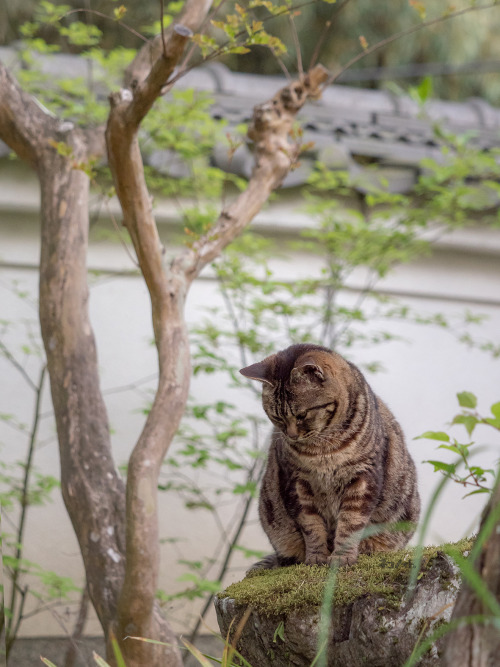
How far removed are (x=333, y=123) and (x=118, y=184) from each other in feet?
6.49

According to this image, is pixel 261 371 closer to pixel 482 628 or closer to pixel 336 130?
pixel 482 628

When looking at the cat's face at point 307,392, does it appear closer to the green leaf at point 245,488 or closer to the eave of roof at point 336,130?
the green leaf at point 245,488

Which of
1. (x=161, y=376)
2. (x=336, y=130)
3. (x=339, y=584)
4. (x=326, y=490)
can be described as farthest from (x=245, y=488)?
(x=336, y=130)

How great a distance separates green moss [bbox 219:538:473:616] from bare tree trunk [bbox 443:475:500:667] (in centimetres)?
54

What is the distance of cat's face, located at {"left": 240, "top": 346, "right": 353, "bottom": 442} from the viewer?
4.94 ft

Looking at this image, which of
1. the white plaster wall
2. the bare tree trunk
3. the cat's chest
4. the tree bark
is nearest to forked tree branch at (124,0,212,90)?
the tree bark

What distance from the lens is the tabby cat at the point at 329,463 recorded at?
147cm

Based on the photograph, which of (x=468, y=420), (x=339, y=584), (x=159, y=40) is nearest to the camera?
(x=468, y=420)

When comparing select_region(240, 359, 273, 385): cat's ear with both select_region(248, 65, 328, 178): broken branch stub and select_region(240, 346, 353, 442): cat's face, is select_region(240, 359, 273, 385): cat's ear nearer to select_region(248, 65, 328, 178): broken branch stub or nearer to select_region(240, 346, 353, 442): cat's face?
select_region(240, 346, 353, 442): cat's face

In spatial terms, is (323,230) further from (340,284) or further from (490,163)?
(490,163)

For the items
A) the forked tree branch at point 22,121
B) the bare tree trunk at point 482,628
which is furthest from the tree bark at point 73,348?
the bare tree trunk at point 482,628

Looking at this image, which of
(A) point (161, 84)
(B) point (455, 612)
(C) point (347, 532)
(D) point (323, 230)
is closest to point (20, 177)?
(D) point (323, 230)

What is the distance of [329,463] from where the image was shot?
1.50 meters

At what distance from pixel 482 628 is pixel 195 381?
2723mm
